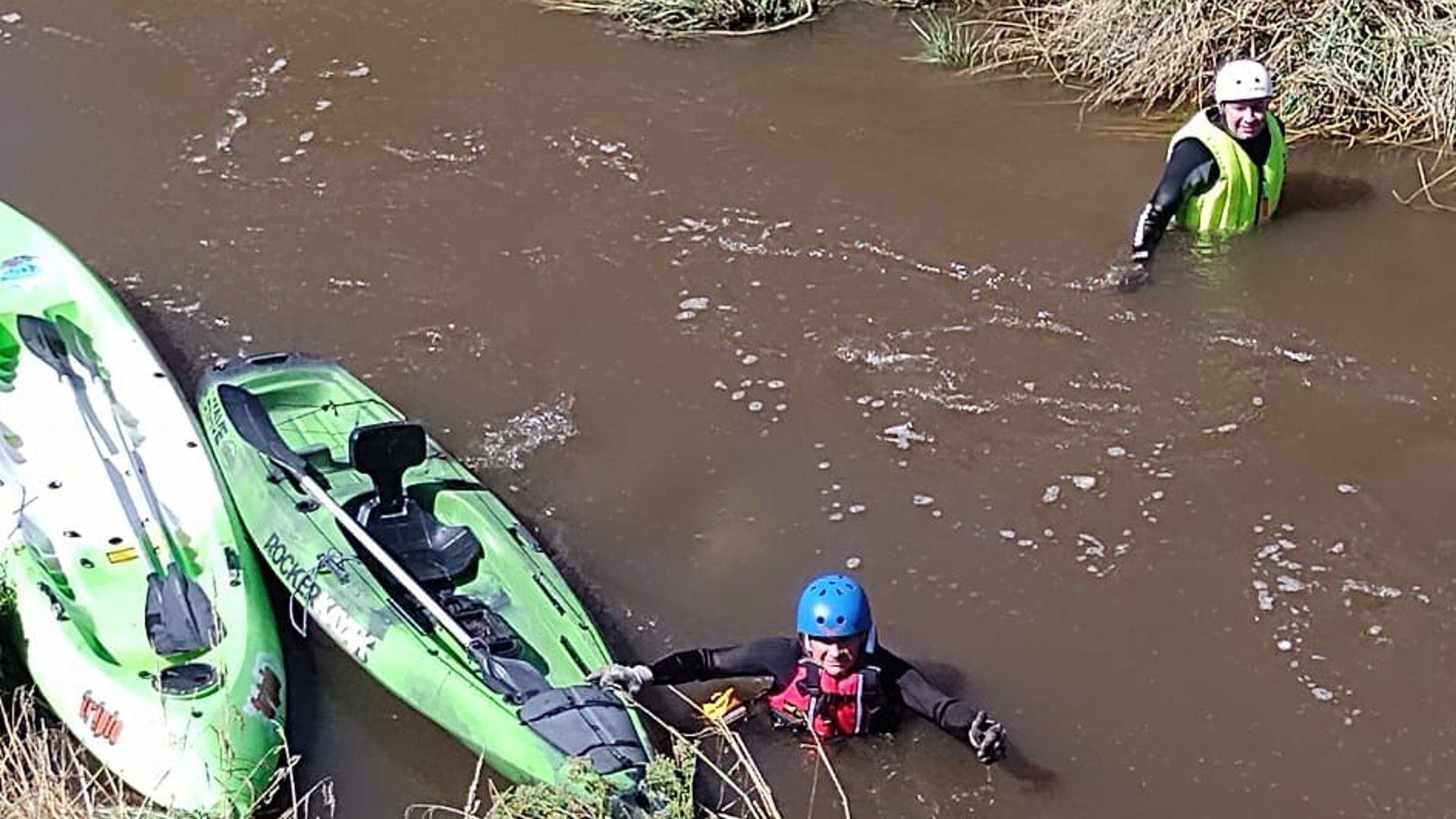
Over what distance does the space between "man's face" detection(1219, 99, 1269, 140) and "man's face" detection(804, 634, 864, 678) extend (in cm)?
357

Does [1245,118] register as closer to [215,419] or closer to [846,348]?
[846,348]

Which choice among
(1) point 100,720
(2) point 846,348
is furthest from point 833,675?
(2) point 846,348

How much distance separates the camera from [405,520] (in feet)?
19.6

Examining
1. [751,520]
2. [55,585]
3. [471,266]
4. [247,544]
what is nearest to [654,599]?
[751,520]

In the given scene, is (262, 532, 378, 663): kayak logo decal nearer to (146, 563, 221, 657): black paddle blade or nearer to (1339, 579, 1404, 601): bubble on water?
(146, 563, 221, 657): black paddle blade

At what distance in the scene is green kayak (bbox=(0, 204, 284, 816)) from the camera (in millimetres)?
5184

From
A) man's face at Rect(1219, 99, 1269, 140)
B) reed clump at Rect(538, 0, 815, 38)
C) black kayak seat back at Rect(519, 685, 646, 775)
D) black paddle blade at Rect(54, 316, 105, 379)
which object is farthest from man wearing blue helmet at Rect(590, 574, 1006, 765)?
reed clump at Rect(538, 0, 815, 38)

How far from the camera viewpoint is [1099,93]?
30.2 feet

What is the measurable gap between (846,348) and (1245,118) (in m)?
2.03

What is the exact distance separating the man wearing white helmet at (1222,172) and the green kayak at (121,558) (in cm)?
391

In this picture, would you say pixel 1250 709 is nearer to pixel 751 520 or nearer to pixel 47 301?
pixel 751 520

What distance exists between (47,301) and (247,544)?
66.6 inches

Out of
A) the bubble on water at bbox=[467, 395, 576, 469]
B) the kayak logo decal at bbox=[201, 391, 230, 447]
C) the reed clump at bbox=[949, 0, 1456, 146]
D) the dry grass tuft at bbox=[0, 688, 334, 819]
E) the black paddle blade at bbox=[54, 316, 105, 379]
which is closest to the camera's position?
the dry grass tuft at bbox=[0, 688, 334, 819]

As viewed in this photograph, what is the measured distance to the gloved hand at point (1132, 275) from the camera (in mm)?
7676
